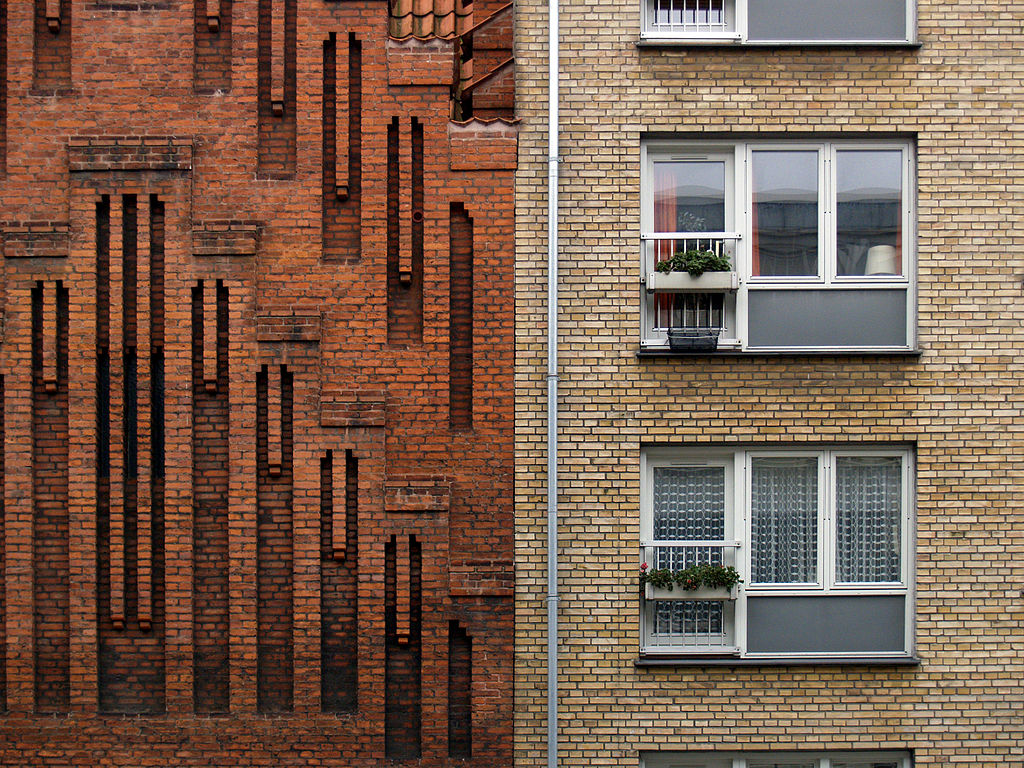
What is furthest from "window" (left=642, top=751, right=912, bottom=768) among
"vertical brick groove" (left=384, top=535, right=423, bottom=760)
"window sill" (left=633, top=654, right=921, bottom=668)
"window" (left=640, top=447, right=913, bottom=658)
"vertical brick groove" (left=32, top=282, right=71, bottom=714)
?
"vertical brick groove" (left=32, top=282, right=71, bottom=714)

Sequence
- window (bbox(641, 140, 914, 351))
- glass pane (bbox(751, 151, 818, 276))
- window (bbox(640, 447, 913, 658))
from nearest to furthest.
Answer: window (bbox(640, 447, 913, 658))
window (bbox(641, 140, 914, 351))
glass pane (bbox(751, 151, 818, 276))

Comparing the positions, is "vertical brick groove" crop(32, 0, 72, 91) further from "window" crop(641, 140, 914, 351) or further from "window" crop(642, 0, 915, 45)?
"window" crop(641, 140, 914, 351)

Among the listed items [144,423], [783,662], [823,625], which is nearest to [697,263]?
[823,625]

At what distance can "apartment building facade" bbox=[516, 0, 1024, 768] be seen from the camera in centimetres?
999

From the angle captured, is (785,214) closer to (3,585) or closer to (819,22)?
(819,22)

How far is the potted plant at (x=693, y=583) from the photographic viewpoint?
390 inches

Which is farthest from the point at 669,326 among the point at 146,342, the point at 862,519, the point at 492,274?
the point at 146,342

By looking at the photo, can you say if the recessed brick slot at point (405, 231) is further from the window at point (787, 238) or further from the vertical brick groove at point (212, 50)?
the window at point (787, 238)

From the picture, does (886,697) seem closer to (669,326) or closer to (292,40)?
(669,326)

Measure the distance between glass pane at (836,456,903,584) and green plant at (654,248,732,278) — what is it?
239 cm

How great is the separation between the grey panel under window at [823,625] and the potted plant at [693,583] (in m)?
0.35

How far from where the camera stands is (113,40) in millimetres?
10133

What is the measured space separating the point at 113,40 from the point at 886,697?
10362 millimetres

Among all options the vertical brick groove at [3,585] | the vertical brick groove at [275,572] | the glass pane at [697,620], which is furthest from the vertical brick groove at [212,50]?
the glass pane at [697,620]
